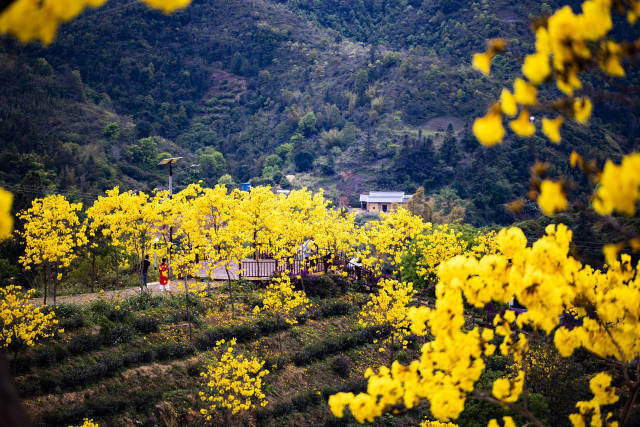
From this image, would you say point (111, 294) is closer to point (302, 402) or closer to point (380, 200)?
point (302, 402)

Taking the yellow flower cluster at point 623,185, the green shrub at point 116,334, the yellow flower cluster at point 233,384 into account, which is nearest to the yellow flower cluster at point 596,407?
the yellow flower cluster at point 623,185

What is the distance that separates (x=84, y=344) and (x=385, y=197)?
138 ft

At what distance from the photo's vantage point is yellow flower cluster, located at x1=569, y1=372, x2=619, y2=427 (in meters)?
4.01

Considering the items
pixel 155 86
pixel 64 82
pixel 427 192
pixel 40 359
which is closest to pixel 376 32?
pixel 155 86

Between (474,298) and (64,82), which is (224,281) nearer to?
(474,298)

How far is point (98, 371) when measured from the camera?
11297 mm

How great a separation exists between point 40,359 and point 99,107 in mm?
55179

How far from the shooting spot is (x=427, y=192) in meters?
55.2

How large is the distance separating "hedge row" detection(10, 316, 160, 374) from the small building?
3867cm

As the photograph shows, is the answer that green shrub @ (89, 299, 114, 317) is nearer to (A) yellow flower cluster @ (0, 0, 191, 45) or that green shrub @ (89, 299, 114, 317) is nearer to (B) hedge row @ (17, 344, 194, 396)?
(B) hedge row @ (17, 344, 194, 396)

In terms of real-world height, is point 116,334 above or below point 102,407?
above

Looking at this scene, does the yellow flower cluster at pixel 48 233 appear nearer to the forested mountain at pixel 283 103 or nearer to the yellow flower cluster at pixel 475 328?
the yellow flower cluster at pixel 475 328

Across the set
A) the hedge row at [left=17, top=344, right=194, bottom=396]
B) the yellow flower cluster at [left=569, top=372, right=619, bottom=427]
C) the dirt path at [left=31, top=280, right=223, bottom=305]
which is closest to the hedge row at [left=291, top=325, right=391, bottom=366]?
the hedge row at [left=17, top=344, right=194, bottom=396]

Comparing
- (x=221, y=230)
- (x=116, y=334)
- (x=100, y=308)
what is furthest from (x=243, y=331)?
(x=100, y=308)
